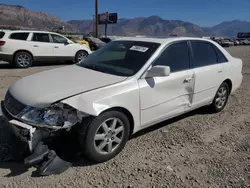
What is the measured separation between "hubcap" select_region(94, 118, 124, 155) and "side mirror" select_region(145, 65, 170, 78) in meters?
0.78

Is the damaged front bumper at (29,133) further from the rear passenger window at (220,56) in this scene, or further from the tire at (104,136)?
the rear passenger window at (220,56)

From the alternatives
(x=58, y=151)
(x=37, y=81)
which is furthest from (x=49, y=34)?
(x=58, y=151)

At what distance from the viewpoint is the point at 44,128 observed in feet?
8.79

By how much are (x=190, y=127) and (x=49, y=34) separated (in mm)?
8814

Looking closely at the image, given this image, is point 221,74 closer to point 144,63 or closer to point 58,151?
point 144,63

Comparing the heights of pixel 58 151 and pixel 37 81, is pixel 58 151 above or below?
below

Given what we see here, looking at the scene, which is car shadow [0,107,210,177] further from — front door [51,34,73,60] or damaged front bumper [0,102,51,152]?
front door [51,34,73,60]

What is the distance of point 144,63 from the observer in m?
3.47

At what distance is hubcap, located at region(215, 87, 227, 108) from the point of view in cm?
481

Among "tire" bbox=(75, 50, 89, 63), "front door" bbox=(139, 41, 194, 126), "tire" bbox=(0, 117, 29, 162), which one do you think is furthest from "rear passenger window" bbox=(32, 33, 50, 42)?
"front door" bbox=(139, 41, 194, 126)

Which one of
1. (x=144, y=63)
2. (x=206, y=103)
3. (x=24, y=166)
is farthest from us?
(x=206, y=103)

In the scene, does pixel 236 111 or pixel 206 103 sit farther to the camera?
pixel 236 111

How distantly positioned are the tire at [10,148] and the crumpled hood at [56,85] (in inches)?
20.6

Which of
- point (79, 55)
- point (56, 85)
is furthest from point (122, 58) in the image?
point (79, 55)
